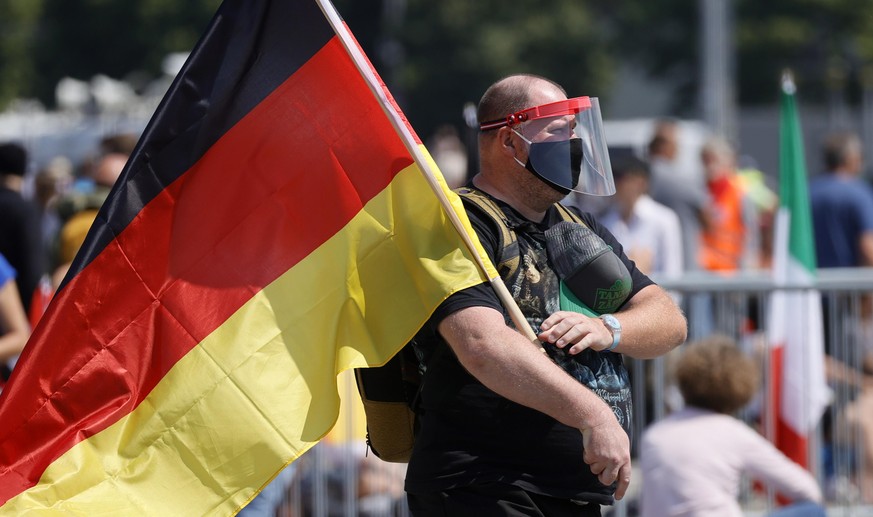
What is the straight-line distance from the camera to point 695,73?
5056cm

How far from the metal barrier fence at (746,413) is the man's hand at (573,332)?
3.19 metres

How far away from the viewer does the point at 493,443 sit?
371cm

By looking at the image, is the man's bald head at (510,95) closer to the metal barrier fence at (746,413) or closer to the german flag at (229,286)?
the german flag at (229,286)

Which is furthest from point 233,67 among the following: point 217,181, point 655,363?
point 655,363

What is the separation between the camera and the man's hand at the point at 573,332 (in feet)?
11.8

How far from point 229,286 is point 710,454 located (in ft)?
7.72

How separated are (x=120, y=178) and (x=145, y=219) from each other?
134 mm

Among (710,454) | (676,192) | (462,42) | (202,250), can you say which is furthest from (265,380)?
(462,42)

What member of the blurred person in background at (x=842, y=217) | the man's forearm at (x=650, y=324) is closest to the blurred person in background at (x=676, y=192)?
the blurred person in background at (x=842, y=217)

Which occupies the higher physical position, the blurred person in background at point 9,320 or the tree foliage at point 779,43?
the blurred person in background at point 9,320

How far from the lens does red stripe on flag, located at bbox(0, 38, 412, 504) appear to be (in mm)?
3828

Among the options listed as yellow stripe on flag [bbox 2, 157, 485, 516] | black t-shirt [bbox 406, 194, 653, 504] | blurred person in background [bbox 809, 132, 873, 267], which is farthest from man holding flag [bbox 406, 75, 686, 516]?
blurred person in background [bbox 809, 132, 873, 267]

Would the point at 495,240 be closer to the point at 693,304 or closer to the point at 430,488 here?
the point at 430,488

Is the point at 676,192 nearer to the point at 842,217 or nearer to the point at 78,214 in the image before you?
the point at 842,217
